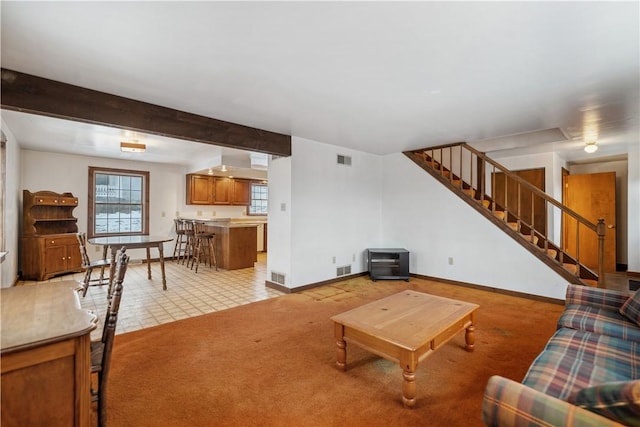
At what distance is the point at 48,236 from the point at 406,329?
19.4 ft

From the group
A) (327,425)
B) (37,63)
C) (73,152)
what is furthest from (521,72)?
(73,152)

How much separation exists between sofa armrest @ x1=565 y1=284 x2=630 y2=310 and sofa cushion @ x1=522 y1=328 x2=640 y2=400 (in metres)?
0.53

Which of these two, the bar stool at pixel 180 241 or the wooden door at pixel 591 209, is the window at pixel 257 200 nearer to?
the bar stool at pixel 180 241

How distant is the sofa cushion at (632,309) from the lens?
1.92 m

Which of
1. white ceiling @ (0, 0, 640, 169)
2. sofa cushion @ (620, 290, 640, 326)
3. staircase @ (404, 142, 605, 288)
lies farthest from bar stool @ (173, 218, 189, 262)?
sofa cushion @ (620, 290, 640, 326)

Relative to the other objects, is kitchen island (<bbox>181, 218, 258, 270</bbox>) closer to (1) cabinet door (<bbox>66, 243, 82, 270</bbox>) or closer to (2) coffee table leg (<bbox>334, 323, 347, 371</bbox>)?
(1) cabinet door (<bbox>66, 243, 82, 270</bbox>)

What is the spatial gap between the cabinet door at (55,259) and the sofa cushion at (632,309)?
7.16m

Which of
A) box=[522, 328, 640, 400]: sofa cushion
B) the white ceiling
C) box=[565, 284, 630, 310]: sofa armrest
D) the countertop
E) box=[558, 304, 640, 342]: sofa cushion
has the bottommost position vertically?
box=[522, 328, 640, 400]: sofa cushion

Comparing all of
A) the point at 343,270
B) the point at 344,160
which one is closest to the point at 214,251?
the point at 343,270

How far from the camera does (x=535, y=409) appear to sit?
3.42ft

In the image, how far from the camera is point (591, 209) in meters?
6.03

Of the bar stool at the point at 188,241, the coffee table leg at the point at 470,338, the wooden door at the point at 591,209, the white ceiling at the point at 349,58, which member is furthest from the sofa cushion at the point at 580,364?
the bar stool at the point at 188,241

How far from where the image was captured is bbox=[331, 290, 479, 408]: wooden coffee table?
6.10 ft

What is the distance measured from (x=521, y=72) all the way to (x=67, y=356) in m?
3.27
